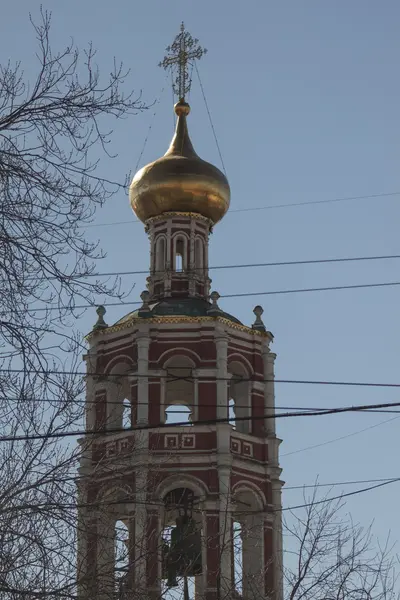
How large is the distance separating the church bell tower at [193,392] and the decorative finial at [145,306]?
0.13 feet

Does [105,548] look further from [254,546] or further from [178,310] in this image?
[178,310]

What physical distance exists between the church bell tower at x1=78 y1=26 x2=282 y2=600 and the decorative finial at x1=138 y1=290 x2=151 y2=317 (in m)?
0.04

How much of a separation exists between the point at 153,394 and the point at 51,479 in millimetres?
18140

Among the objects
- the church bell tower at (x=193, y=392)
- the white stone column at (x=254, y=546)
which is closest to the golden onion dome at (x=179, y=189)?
the church bell tower at (x=193, y=392)

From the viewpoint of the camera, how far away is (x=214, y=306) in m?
33.6

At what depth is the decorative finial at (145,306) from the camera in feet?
109

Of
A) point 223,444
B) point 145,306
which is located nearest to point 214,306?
point 145,306

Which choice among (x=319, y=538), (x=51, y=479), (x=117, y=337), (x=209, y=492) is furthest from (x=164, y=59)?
(x=51, y=479)

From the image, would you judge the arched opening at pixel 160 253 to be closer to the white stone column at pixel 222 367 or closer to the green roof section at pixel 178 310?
the green roof section at pixel 178 310

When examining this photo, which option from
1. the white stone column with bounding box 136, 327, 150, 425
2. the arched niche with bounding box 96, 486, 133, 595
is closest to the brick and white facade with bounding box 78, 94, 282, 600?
the white stone column with bounding box 136, 327, 150, 425

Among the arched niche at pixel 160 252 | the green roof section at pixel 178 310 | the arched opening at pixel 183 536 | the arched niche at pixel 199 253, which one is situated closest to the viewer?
the arched opening at pixel 183 536

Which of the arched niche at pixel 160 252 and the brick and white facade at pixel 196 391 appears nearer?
the brick and white facade at pixel 196 391

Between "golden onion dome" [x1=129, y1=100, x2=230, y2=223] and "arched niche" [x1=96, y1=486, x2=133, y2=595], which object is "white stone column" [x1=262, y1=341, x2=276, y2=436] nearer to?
"golden onion dome" [x1=129, y1=100, x2=230, y2=223]

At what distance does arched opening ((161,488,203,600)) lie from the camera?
27.2 m
